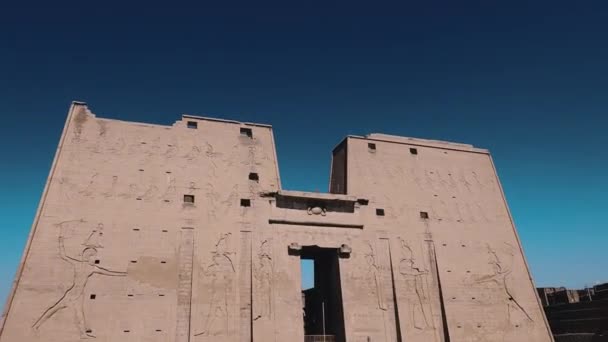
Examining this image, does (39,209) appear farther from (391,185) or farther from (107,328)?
(391,185)

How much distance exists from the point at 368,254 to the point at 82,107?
1239 cm

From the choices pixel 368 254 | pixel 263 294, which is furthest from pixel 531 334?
pixel 263 294

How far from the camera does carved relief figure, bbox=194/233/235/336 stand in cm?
1543

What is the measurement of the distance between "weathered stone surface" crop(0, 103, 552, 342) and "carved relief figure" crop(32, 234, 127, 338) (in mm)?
37

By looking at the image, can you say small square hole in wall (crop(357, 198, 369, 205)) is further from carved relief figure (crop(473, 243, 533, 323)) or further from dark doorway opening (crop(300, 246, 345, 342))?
carved relief figure (crop(473, 243, 533, 323))

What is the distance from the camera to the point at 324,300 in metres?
19.3

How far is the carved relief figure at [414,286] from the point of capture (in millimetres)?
17891

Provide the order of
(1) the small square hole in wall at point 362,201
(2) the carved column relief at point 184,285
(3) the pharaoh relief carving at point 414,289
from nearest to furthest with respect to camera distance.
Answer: (2) the carved column relief at point 184,285 < (3) the pharaoh relief carving at point 414,289 < (1) the small square hole in wall at point 362,201

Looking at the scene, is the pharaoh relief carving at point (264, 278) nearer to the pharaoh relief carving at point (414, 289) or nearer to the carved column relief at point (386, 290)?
the carved column relief at point (386, 290)

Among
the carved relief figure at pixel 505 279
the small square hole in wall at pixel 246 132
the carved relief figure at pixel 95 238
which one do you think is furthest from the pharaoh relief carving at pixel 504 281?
the carved relief figure at pixel 95 238

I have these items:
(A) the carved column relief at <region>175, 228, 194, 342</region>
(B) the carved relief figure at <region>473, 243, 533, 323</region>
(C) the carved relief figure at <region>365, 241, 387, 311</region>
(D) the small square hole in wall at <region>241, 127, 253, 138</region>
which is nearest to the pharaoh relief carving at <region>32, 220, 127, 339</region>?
(A) the carved column relief at <region>175, 228, 194, 342</region>

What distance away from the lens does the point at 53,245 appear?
588 inches

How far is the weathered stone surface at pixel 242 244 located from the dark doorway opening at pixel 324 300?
0.46 m

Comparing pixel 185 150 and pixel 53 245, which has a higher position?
pixel 185 150
